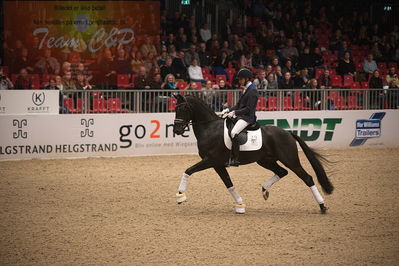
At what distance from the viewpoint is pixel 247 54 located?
79.0 ft

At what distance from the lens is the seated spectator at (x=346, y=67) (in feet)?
78.3

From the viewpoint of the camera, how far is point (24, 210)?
37.9 ft

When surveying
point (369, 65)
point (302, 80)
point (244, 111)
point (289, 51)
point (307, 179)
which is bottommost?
point (307, 179)

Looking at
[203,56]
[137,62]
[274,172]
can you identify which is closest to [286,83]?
[203,56]

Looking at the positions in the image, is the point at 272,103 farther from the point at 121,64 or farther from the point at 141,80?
the point at 121,64

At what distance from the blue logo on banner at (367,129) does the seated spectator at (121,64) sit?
7.65 m

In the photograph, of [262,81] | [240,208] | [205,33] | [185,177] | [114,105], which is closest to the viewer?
[185,177]

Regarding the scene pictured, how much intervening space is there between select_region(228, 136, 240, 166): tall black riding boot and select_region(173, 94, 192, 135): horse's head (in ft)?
2.96

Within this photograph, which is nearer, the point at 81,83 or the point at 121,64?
the point at 81,83

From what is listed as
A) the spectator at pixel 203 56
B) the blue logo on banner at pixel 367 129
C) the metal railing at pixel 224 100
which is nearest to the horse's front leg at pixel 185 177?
the metal railing at pixel 224 100

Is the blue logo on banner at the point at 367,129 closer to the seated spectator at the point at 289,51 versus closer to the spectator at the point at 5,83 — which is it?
the seated spectator at the point at 289,51

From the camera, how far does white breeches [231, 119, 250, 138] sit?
1145 cm

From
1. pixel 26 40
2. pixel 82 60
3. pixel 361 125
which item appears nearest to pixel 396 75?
pixel 361 125

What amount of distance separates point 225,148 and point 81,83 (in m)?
8.31
